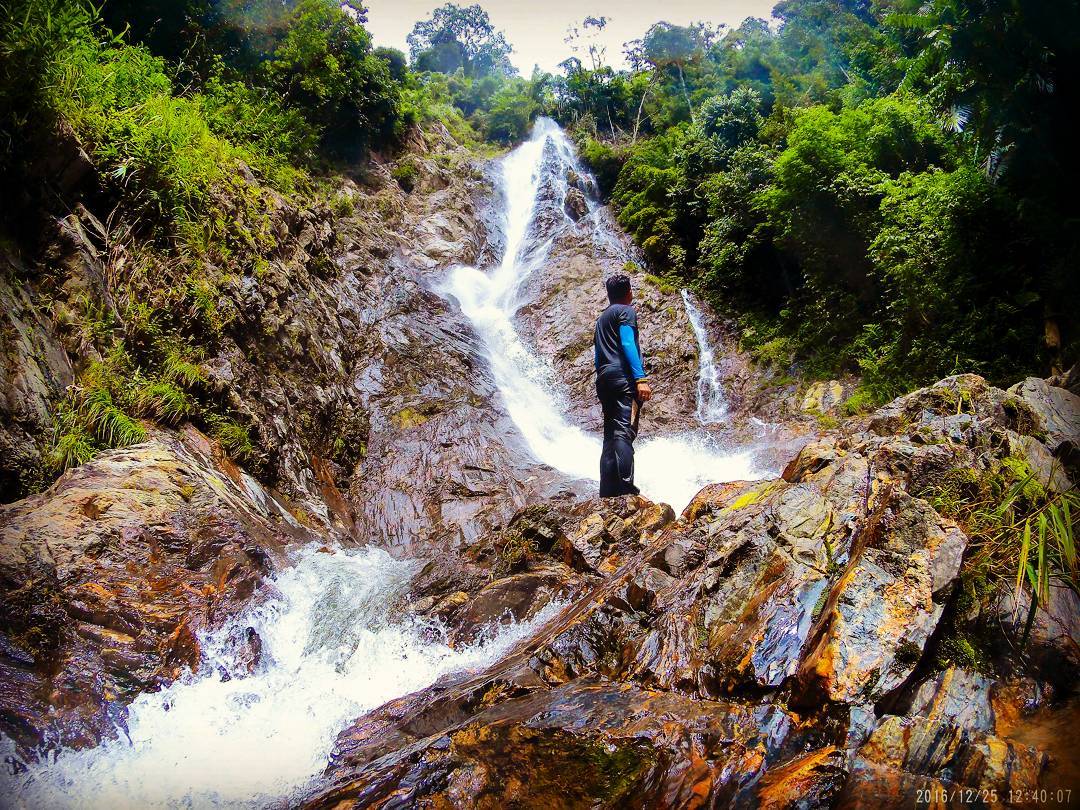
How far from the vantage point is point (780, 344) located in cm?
1133

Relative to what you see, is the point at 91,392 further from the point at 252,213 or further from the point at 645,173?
the point at 645,173

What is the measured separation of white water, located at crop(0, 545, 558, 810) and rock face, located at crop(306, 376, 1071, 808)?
7.7 inches

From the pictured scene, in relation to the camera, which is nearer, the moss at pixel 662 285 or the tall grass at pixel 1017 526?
the tall grass at pixel 1017 526

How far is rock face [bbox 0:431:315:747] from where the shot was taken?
2346 mm

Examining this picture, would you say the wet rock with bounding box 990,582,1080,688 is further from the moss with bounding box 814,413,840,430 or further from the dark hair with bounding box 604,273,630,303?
the moss with bounding box 814,413,840,430

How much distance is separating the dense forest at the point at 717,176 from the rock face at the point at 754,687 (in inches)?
125

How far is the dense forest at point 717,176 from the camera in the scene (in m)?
4.64

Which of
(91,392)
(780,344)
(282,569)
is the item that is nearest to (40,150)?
(91,392)

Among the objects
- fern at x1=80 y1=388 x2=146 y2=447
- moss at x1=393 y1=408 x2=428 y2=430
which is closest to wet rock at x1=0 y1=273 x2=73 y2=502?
fern at x1=80 y1=388 x2=146 y2=447

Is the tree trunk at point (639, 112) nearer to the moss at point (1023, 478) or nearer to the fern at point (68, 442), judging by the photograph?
the moss at point (1023, 478)

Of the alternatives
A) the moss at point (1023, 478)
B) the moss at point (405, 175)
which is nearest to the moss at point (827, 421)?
the moss at point (1023, 478)

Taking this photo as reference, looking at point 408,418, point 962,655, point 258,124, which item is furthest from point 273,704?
point 258,124

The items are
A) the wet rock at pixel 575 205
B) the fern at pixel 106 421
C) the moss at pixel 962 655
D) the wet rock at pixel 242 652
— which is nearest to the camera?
the moss at pixel 962 655

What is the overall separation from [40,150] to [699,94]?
24.4 metres
